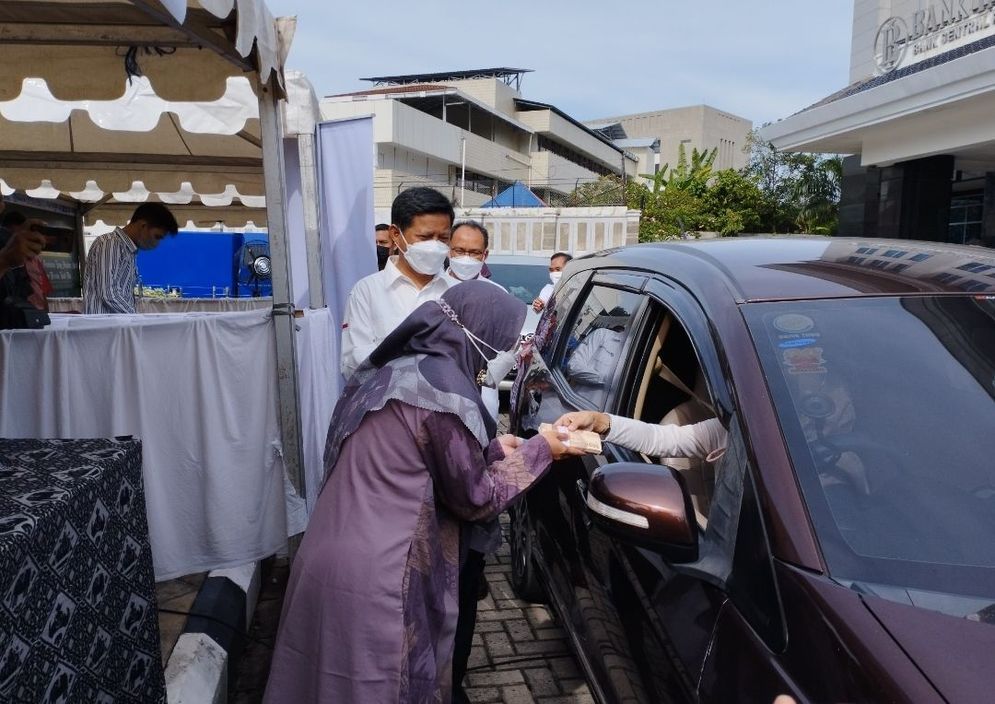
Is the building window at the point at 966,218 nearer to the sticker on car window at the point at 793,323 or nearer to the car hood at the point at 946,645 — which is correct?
the sticker on car window at the point at 793,323

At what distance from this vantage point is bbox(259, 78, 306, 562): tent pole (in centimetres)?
393

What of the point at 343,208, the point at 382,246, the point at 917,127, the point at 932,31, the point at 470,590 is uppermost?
the point at 932,31

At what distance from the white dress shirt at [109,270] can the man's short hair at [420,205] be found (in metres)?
2.92

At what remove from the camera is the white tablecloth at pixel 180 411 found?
11.1 ft

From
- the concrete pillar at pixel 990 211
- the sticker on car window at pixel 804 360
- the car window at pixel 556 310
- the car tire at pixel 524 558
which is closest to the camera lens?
the sticker on car window at pixel 804 360

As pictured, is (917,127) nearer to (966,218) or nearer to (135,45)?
(966,218)

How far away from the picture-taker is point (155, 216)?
223 inches

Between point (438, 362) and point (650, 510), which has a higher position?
point (438, 362)

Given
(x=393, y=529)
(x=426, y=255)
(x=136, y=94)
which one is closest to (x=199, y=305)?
(x=136, y=94)

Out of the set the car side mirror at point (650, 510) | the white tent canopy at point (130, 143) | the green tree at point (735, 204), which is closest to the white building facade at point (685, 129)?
the green tree at point (735, 204)

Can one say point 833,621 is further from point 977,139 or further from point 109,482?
point 977,139

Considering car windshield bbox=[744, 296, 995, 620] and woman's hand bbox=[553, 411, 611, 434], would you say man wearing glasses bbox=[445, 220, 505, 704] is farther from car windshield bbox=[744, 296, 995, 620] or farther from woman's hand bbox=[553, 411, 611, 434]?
car windshield bbox=[744, 296, 995, 620]

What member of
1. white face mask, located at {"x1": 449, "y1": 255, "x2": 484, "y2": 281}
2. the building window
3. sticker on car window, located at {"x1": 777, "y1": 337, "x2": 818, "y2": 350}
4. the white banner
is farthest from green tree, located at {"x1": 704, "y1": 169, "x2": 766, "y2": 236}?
sticker on car window, located at {"x1": 777, "y1": 337, "x2": 818, "y2": 350}

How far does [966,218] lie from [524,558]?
12.8 meters
